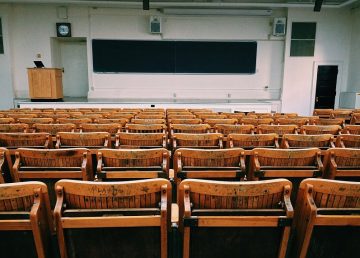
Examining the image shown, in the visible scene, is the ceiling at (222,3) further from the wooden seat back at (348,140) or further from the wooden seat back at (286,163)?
the wooden seat back at (286,163)

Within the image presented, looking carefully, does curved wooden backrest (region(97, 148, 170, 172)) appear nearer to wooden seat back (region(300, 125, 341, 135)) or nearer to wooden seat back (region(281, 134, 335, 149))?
wooden seat back (region(281, 134, 335, 149))

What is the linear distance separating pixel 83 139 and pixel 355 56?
34.7 feet

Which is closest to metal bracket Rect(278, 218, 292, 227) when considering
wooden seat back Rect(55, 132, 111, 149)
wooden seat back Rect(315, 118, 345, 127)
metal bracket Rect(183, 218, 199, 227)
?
metal bracket Rect(183, 218, 199, 227)

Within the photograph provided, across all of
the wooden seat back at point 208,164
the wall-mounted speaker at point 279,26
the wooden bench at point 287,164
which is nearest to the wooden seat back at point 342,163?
the wooden bench at point 287,164

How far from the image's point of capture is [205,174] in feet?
7.13

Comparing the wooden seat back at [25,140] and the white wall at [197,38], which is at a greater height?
the white wall at [197,38]

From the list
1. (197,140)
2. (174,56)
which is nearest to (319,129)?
(197,140)

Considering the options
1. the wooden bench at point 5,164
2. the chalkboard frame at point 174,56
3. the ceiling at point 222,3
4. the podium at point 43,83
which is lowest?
the wooden bench at point 5,164

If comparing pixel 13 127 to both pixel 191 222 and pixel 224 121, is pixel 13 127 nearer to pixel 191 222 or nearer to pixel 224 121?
pixel 224 121

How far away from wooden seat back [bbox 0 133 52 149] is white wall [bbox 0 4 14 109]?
8622mm

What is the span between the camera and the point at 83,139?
117 inches

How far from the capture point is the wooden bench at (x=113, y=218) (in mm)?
1370

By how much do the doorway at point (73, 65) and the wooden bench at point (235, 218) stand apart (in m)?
10.6

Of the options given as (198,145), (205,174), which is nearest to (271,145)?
(198,145)
